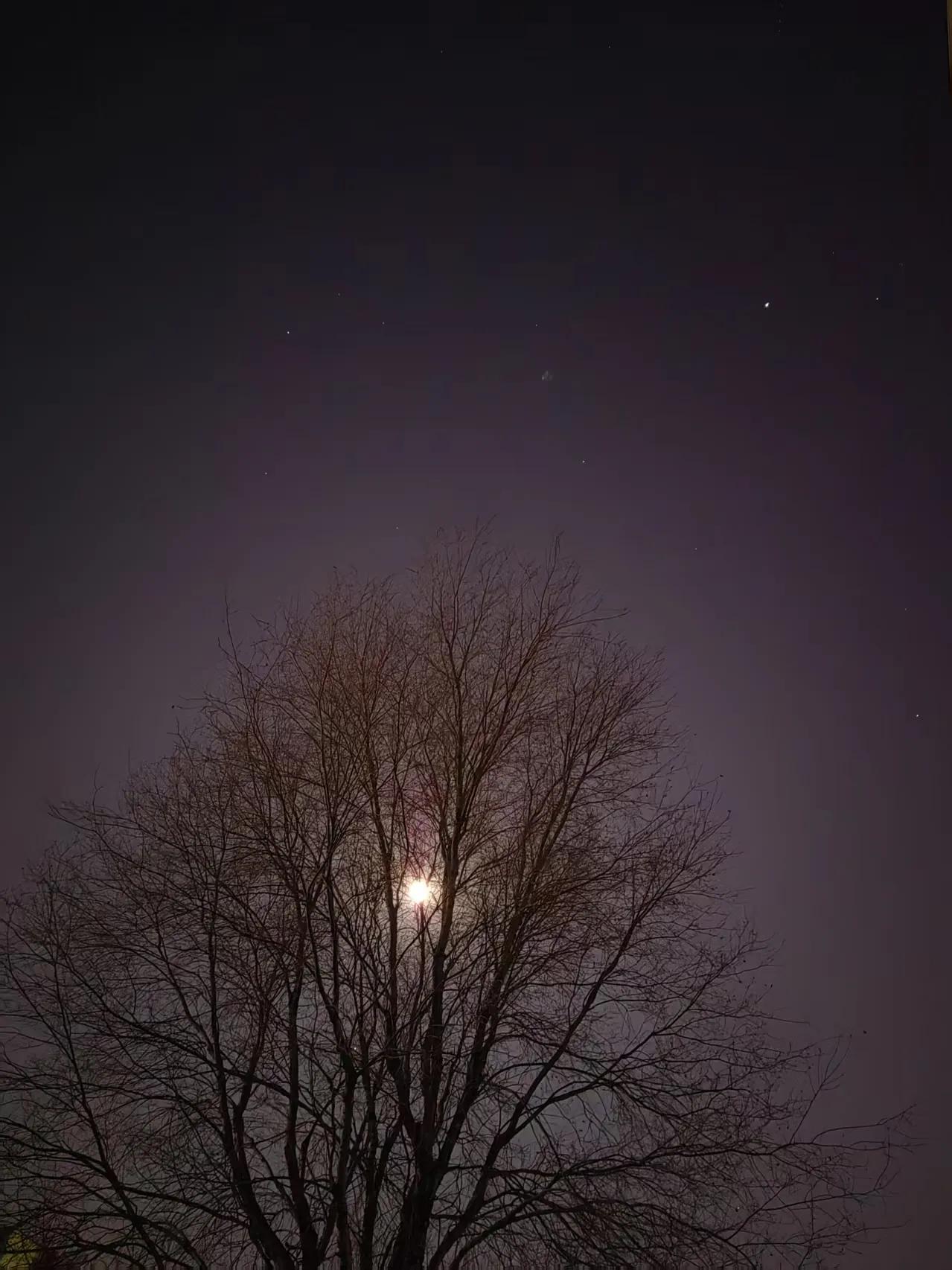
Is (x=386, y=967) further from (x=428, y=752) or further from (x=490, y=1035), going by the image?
(x=428, y=752)

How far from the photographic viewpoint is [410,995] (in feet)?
9.27

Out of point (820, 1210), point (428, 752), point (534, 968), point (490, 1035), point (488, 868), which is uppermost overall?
point (428, 752)

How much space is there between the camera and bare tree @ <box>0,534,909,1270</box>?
8.70 ft

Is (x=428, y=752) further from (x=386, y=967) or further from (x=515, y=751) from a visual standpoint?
(x=386, y=967)

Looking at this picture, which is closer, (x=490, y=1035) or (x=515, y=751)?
(x=490, y=1035)

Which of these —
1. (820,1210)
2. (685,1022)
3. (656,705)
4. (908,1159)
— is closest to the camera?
(820,1210)

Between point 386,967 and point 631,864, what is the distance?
2.95ft

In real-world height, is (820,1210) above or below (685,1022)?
below

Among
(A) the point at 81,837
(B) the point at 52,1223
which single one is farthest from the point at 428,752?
(B) the point at 52,1223

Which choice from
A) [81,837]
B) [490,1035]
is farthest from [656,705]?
[81,837]

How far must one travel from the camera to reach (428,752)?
323 centimetres

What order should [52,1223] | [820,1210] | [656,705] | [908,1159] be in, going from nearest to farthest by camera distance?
[52,1223]
[820,1210]
[908,1159]
[656,705]

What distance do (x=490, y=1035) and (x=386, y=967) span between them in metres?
0.39

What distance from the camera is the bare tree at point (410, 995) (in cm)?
265
